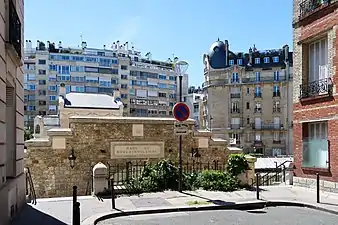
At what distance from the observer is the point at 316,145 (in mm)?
14195

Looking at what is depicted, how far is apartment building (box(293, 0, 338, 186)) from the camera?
13172mm

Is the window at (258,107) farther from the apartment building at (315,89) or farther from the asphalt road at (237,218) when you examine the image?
Result: the asphalt road at (237,218)

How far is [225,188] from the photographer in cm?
1378

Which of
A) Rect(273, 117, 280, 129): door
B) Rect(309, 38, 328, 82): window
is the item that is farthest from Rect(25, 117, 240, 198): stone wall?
Rect(273, 117, 280, 129): door

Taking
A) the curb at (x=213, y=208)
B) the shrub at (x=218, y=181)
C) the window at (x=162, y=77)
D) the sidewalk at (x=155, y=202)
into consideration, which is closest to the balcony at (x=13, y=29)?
the sidewalk at (x=155, y=202)

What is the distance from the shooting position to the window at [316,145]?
13773 mm

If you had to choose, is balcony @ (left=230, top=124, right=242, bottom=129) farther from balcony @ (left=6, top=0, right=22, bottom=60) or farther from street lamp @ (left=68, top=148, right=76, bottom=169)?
balcony @ (left=6, top=0, right=22, bottom=60)

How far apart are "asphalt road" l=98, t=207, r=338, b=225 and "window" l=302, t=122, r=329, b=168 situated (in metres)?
3.54

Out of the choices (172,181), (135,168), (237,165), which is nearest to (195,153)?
(135,168)

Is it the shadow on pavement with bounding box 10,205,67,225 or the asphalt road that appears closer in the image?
the shadow on pavement with bounding box 10,205,67,225

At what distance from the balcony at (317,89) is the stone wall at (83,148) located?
6.59 meters

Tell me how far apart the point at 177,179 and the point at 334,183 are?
542cm

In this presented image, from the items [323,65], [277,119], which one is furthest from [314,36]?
[277,119]

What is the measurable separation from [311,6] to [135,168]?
972 cm
